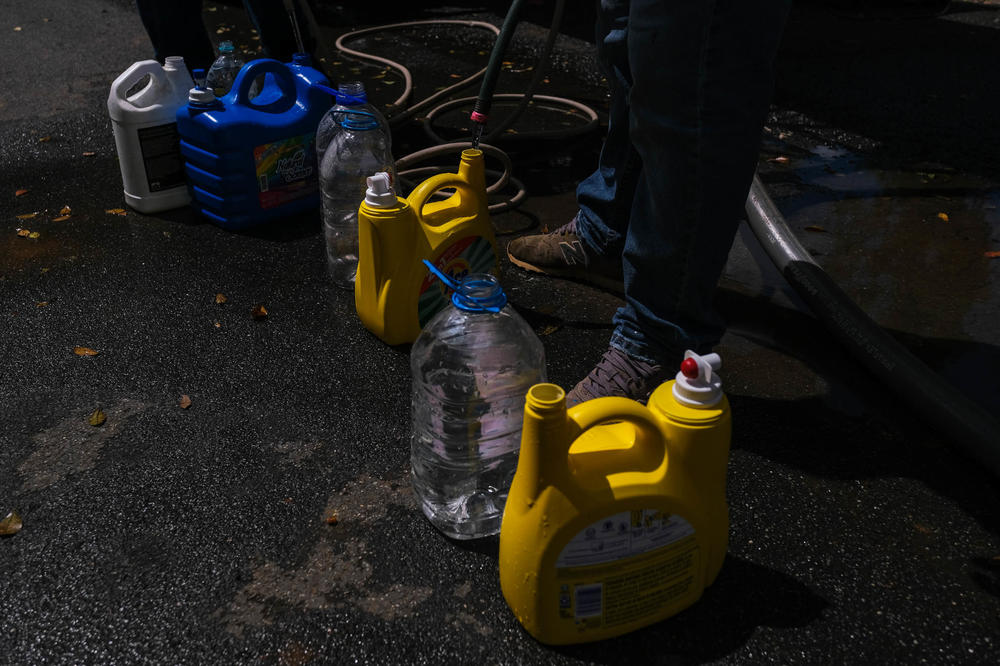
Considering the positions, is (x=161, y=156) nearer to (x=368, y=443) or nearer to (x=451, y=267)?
(x=451, y=267)

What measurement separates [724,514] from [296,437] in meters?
1.21

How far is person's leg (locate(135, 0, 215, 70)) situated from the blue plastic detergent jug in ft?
2.28

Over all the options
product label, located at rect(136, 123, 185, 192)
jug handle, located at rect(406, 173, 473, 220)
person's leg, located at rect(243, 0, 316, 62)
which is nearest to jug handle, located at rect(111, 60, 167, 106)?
product label, located at rect(136, 123, 185, 192)

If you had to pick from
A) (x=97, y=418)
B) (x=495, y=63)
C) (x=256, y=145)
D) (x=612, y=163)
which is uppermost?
(x=495, y=63)

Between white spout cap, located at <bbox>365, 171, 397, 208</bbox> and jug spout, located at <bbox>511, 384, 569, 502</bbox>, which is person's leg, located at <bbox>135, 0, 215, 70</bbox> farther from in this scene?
jug spout, located at <bbox>511, 384, 569, 502</bbox>

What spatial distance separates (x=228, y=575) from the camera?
1875 mm

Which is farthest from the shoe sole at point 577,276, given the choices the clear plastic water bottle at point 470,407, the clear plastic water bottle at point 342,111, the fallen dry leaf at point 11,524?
the fallen dry leaf at point 11,524

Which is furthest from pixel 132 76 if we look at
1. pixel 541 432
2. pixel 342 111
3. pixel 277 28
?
pixel 541 432

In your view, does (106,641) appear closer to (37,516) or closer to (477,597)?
(37,516)

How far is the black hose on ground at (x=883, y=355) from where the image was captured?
84.1 inches

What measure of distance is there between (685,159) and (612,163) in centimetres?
84

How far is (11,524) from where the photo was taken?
2.01 meters

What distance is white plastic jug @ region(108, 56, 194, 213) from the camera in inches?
130

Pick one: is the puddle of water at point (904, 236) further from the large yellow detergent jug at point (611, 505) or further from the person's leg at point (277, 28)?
the person's leg at point (277, 28)
